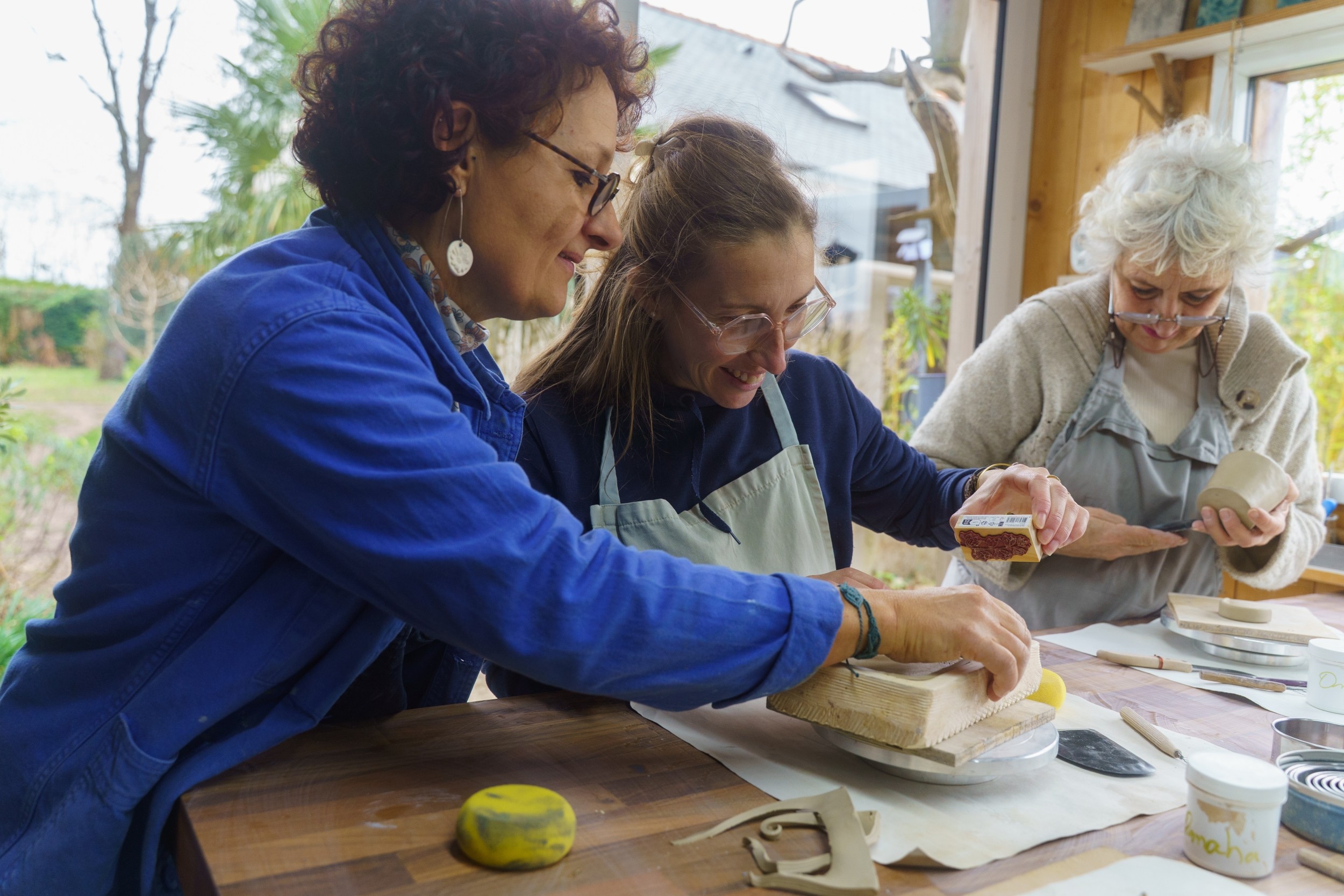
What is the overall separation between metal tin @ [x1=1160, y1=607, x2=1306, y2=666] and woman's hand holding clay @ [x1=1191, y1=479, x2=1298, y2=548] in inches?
15.9

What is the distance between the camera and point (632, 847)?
947mm

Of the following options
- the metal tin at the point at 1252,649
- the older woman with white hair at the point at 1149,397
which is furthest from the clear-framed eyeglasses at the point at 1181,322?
the metal tin at the point at 1252,649

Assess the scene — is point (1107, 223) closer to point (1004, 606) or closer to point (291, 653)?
point (1004, 606)

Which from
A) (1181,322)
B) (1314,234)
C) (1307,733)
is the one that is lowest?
(1307,733)

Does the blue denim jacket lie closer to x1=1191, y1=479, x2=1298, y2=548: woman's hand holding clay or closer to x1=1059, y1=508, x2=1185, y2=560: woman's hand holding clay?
x1=1059, y1=508, x2=1185, y2=560: woman's hand holding clay

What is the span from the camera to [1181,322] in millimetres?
2244

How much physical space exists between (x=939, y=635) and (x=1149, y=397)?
1.56 m

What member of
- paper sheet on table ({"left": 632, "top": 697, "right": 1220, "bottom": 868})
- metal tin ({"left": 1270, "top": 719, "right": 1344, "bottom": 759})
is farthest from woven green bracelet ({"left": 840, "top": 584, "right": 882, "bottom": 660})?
metal tin ({"left": 1270, "top": 719, "right": 1344, "bottom": 759})

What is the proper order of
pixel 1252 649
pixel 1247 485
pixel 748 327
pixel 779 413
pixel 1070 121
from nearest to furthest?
pixel 748 327
pixel 1252 649
pixel 779 413
pixel 1247 485
pixel 1070 121

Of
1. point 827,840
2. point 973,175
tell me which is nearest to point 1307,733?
point 827,840

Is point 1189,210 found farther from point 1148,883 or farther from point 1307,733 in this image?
point 1148,883

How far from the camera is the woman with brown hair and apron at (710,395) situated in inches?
63.4

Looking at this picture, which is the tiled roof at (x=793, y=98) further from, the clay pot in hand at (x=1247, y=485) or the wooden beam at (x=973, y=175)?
the clay pot in hand at (x=1247, y=485)

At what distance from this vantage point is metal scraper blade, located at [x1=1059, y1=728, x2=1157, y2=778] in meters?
1.18
